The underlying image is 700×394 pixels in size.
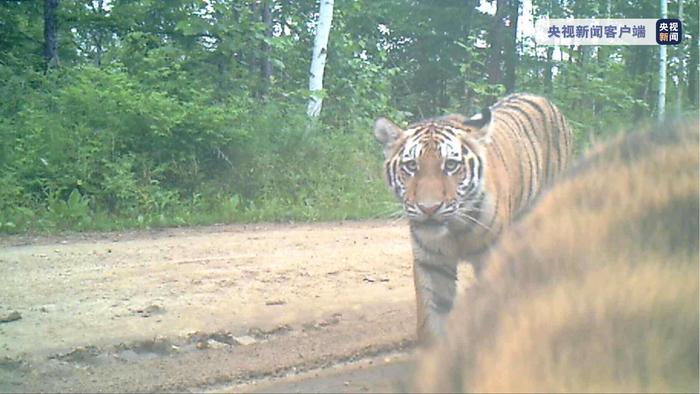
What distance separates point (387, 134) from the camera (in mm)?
3574

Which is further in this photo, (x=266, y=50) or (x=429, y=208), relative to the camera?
(x=266, y=50)

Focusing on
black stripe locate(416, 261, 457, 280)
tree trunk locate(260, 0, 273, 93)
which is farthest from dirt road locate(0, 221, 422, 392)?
tree trunk locate(260, 0, 273, 93)

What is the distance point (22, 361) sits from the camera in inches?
147

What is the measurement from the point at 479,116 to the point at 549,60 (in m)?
0.51

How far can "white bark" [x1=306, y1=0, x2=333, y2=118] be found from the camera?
291 inches

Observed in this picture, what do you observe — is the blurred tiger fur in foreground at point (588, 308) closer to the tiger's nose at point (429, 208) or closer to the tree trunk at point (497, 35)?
the tiger's nose at point (429, 208)

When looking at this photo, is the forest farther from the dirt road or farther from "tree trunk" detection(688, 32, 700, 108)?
the dirt road

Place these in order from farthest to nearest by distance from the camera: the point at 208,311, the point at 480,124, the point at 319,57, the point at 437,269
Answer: the point at 319,57 → the point at 208,311 → the point at 437,269 → the point at 480,124

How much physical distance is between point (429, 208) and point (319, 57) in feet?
16.8

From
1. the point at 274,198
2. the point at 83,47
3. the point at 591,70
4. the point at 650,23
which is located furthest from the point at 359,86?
the point at 83,47

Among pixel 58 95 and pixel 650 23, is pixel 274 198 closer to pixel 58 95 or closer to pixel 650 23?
pixel 58 95

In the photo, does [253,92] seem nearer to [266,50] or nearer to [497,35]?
[266,50]

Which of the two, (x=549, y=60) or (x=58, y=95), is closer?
(x=549, y=60)

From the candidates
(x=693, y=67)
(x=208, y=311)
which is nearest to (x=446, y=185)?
(x=693, y=67)
